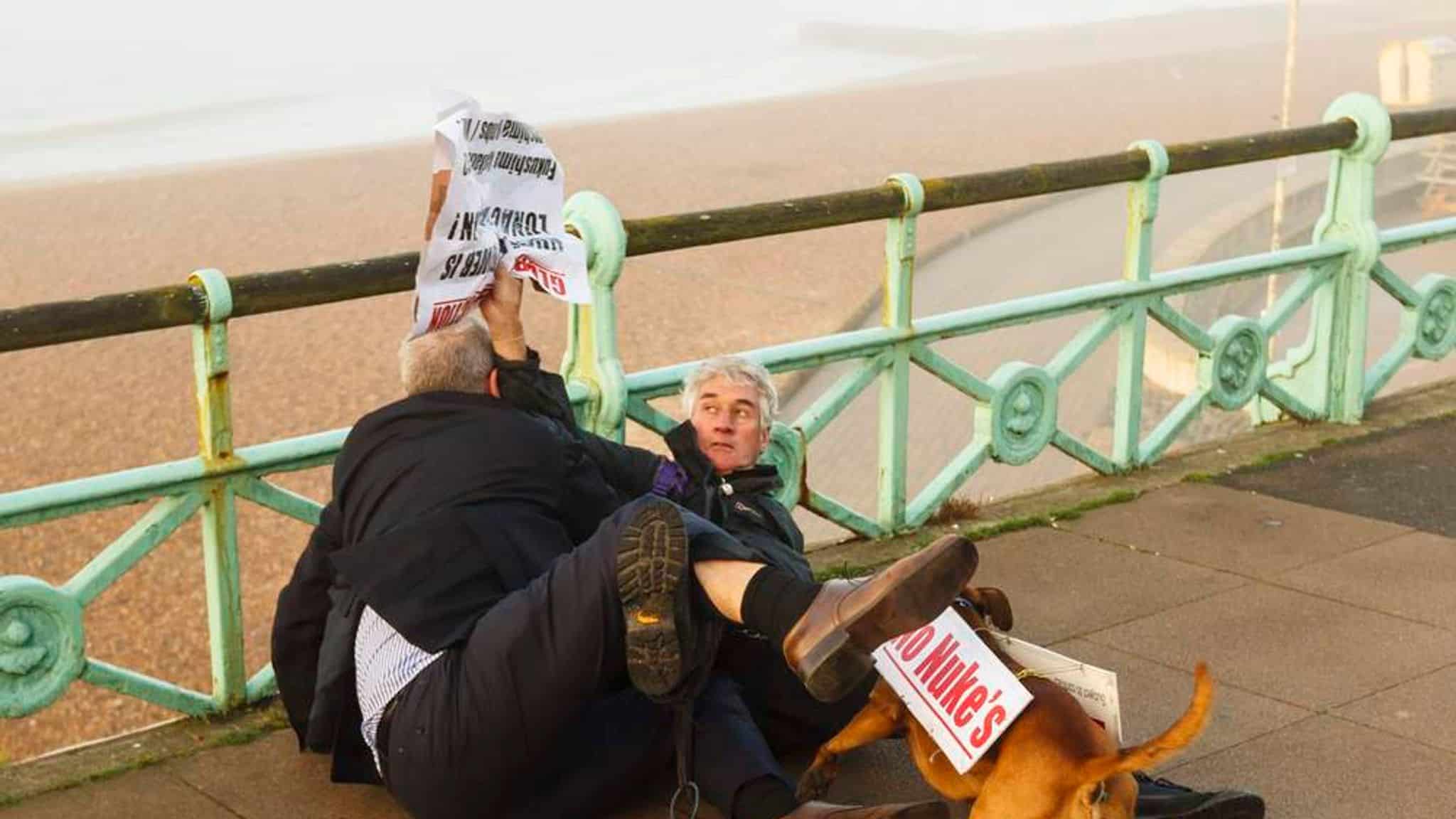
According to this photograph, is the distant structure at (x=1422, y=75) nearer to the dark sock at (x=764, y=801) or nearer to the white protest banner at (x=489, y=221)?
the white protest banner at (x=489, y=221)

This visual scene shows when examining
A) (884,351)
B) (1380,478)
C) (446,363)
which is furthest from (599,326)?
(1380,478)

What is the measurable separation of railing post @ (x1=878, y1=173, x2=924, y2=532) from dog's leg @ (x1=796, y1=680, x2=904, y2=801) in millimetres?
2147

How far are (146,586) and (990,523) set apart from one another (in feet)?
49.6

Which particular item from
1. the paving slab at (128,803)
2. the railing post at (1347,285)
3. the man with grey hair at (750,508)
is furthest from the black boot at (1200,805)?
the railing post at (1347,285)

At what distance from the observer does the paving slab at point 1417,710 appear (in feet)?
15.2

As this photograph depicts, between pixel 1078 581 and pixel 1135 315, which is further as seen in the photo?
pixel 1135 315

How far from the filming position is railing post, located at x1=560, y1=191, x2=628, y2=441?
5305mm

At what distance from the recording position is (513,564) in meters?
3.95

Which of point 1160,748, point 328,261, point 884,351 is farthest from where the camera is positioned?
point 328,261

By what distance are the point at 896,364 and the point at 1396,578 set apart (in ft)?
5.02

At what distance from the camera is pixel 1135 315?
22.4ft

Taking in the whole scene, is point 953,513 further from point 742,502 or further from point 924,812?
point 924,812

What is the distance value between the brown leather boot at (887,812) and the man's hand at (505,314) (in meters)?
1.14

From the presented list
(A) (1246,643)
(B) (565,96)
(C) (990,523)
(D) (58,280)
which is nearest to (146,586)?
(D) (58,280)
